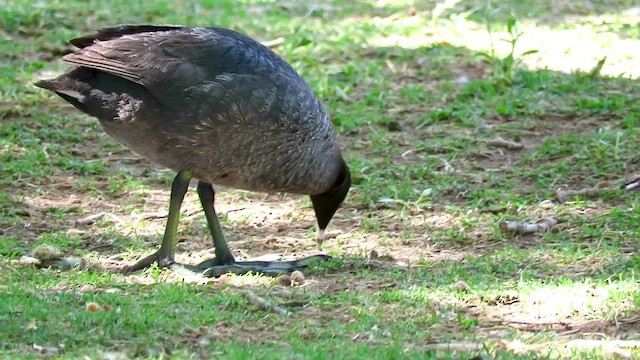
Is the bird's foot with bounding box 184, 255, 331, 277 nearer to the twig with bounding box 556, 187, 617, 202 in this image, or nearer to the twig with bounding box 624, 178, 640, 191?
the twig with bounding box 556, 187, 617, 202

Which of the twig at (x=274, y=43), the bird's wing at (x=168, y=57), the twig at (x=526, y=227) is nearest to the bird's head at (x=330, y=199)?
the bird's wing at (x=168, y=57)

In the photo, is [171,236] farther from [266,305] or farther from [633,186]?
[633,186]

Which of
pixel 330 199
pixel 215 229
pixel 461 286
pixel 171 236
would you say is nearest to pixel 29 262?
pixel 171 236

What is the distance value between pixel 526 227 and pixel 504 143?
1758 millimetres

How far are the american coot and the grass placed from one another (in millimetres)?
520

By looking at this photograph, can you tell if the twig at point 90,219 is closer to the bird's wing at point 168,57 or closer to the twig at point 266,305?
the bird's wing at point 168,57

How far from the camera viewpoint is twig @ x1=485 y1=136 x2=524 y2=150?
811 cm

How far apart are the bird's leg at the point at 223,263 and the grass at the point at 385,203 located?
12 cm

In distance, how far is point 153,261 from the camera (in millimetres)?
5848

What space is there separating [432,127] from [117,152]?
2.36 m

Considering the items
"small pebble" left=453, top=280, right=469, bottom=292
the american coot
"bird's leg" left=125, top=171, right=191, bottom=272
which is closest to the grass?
"small pebble" left=453, top=280, right=469, bottom=292

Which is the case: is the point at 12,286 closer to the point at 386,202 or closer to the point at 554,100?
the point at 386,202

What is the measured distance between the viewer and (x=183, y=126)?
5.63 metres

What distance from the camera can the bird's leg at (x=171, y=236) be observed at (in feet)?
19.1
